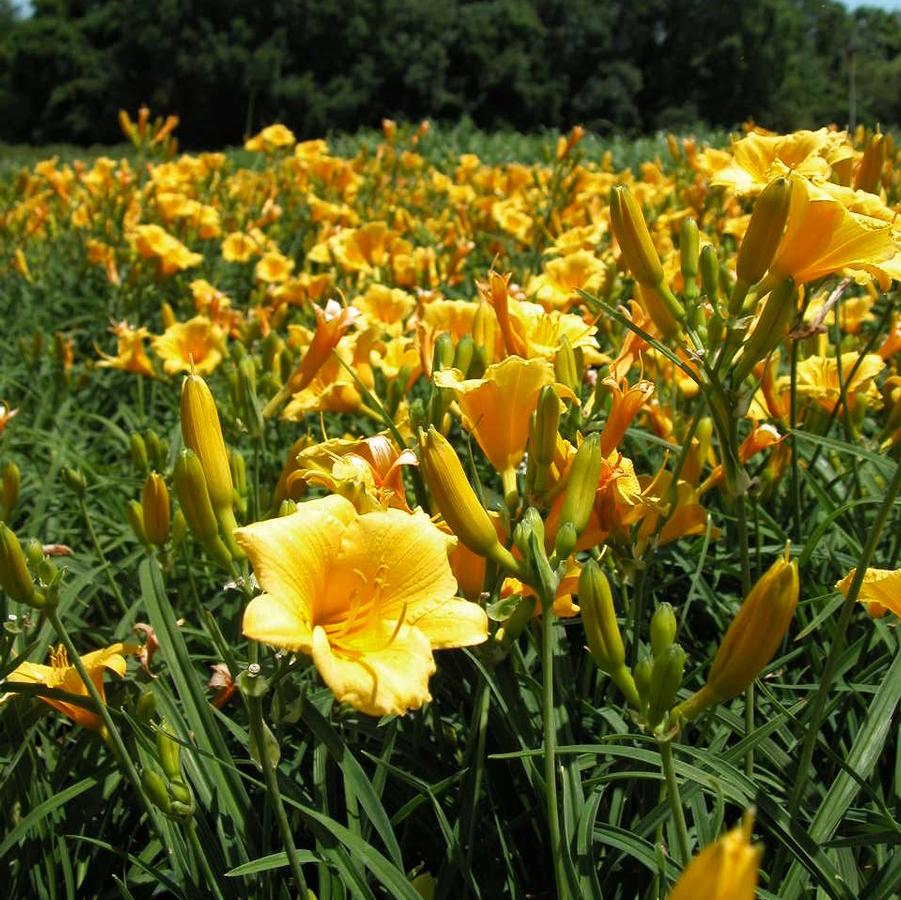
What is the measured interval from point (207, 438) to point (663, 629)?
0.56 m

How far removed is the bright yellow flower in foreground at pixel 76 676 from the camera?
1.23 m

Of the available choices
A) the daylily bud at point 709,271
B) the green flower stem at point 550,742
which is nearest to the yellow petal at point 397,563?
the green flower stem at point 550,742

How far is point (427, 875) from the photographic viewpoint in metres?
1.13

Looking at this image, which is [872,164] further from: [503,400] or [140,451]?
[140,451]

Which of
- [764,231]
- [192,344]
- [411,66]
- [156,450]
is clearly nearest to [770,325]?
[764,231]

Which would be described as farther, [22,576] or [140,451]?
[140,451]

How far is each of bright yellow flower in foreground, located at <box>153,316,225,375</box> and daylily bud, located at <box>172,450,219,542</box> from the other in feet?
4.87

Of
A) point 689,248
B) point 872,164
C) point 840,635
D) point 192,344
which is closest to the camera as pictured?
point 840,635

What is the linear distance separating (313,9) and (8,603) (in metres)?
33.5

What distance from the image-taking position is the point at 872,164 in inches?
61.7

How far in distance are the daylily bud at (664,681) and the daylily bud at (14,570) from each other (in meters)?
0.67

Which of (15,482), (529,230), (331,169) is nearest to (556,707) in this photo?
(15,482)

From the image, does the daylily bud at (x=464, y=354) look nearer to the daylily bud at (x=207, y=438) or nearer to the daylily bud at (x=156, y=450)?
the daylily bud at (x=207, y=438)

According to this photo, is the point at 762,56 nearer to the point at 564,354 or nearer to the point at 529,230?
the point at 529,230
